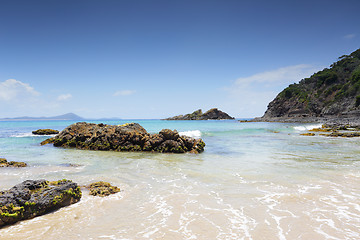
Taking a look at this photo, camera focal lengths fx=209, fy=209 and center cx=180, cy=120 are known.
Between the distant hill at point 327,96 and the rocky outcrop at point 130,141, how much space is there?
60.9 meters

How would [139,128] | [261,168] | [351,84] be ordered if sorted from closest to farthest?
1. [261,168]
2. [139,128]
3. [351,84]

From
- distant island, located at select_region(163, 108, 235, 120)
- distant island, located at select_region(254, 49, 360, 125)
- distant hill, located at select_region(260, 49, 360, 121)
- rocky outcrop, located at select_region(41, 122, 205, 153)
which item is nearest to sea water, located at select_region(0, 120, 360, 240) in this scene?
rocky outcrop, located at select_region(41, 122, 205, 153)

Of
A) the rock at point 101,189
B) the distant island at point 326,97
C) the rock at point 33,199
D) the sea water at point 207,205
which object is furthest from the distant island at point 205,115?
the rock at point 33,199

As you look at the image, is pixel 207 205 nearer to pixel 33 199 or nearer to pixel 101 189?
pixel 101 189

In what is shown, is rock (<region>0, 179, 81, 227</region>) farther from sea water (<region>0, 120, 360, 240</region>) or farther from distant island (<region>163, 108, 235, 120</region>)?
distant island (<region>163, 108, 235, 120</region>)

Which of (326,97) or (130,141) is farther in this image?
(326,97)

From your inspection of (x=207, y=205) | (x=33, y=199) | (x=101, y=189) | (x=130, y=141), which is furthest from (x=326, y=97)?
(x=33, y=199)

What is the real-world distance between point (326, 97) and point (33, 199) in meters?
99.3

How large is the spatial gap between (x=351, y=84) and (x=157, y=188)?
90.1 metres

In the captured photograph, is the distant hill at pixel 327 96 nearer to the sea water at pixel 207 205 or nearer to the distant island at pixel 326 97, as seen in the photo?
the distant island at pixel 326 97

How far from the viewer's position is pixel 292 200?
19.7 ft

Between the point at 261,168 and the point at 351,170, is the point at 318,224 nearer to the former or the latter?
the point at 261,168

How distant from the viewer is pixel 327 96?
270 feet

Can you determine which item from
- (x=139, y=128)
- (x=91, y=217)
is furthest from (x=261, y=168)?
(x=139, y=128)
